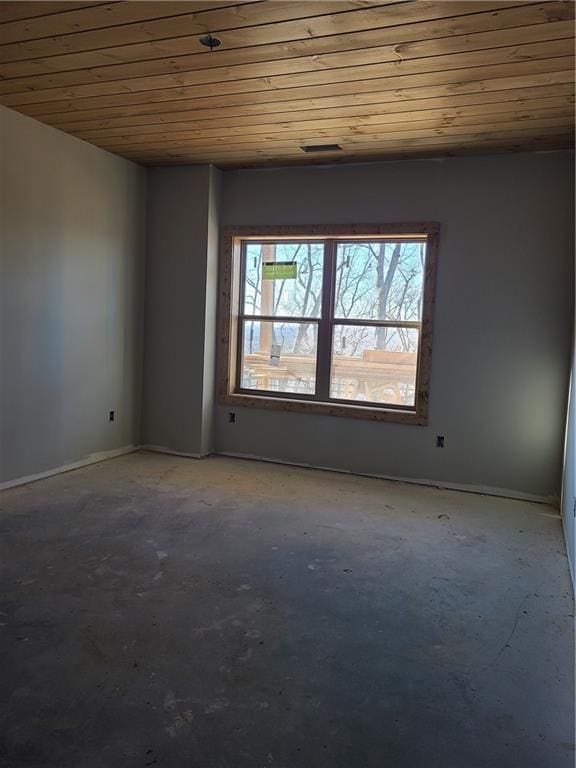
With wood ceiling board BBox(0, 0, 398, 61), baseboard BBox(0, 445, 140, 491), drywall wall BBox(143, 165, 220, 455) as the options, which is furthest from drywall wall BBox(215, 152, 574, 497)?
wood ceiling board BBox(0, 0, 398, 61)

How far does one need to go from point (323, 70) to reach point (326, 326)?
2.36 m

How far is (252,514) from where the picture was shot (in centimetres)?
381

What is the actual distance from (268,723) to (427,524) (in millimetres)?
2195

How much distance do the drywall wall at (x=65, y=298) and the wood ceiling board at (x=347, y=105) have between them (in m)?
0.49

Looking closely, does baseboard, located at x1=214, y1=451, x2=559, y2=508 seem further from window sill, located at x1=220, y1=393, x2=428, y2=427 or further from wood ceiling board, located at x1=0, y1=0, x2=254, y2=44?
wood ceiling board, located at x1=0, y1=0, x2=254, y2=44

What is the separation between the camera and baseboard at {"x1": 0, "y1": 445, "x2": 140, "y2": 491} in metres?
4.15

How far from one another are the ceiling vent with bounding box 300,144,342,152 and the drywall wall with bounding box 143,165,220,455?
1080 mm

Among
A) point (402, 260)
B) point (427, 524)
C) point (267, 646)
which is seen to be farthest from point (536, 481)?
point (267, 646)

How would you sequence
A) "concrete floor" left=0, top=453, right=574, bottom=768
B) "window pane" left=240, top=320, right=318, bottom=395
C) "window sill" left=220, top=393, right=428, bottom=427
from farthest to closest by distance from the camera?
"window pane" left=240, top=320, right=318, bottom=395 → "window sill" left=220, top=393, right=428, bottom=427 → "concrete floor" left=0, top=453, right=574, bottom=768

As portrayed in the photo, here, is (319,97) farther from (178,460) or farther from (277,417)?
(178,460)

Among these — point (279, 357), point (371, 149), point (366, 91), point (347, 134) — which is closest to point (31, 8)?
point (366, 91)

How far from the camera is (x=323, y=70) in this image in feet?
9.80

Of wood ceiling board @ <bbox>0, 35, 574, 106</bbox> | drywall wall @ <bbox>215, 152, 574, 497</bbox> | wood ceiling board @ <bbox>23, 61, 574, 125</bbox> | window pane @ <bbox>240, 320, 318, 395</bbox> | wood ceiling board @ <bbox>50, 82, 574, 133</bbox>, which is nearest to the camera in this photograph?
wood ceiling board @ <bbox>0, 35, 574, 106</bbox>

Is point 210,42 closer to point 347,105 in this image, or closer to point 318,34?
point 318,34
